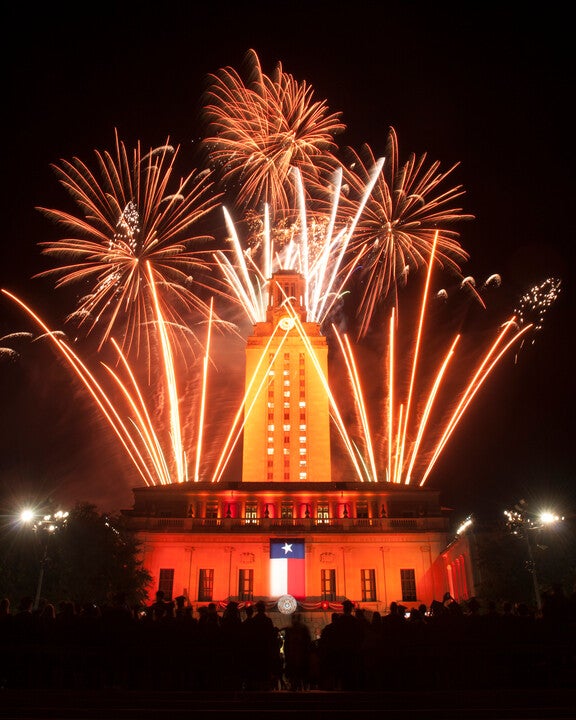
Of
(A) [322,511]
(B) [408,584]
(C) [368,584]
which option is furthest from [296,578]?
(B) [408,584]

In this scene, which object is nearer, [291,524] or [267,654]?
[267,654]

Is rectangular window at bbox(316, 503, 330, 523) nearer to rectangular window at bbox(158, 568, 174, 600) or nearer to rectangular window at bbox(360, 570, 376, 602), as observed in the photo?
rectangular window at bbox(360, 570, 376, 602)

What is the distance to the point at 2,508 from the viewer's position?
4484 centimetres

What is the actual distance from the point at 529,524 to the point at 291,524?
2180cm

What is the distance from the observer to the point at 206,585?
52.8 metres

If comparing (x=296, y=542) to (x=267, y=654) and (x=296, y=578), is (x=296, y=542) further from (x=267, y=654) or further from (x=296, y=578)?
(x=267, y=654)

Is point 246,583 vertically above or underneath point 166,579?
underneath

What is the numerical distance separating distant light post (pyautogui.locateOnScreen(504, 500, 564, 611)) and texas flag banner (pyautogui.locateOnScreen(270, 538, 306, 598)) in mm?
17644

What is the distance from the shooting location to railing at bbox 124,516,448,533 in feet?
178

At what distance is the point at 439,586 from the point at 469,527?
10768 mm

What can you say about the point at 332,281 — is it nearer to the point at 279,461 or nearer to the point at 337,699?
the point at 279,461

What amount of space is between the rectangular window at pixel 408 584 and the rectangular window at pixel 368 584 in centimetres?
249

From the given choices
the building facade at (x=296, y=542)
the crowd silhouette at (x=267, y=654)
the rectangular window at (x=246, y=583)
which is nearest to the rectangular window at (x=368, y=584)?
the building facade at (x=296, y=542)

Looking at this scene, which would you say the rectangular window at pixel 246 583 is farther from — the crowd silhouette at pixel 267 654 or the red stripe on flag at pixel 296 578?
the crowd silhouette at pixel 267 654
